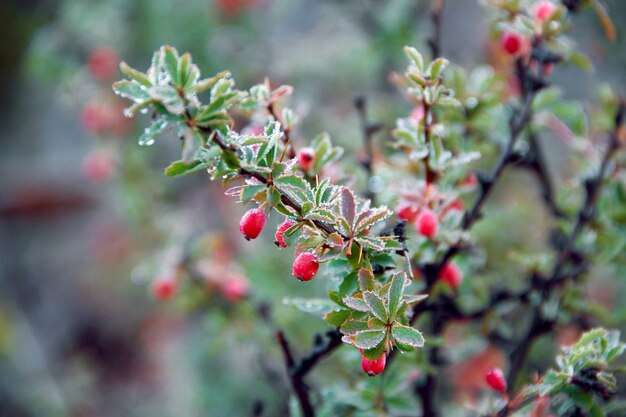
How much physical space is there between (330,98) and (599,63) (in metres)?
1.15

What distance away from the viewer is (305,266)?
0.58 m

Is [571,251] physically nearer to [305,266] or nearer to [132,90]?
[305,266]

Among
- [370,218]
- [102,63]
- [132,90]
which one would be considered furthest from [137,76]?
[102,63]

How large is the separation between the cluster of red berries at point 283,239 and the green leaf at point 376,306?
2.4 inches

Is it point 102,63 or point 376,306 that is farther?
point 102,63

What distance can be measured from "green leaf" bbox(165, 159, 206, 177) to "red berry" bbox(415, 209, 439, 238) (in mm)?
305

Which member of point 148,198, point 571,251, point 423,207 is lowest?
point 148,198

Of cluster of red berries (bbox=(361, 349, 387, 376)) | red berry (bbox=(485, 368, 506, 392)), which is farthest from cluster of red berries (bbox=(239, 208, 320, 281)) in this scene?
red berry (bbox=(485, 368, 506, 392))

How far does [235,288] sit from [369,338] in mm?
633

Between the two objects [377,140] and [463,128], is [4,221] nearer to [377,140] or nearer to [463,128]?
[377,140]

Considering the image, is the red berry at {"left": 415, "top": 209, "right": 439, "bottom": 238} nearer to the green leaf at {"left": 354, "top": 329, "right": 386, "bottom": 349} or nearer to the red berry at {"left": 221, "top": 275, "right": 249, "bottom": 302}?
the green leaf at {"left": 354, "top": 329, "right": 386, "bottom": 349}

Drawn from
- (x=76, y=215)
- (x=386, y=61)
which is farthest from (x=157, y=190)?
(x=76, y=215)

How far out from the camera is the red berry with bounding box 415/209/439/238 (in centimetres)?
72

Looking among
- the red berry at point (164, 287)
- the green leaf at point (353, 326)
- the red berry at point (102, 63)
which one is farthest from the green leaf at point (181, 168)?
the red berry at point (102, 63)
